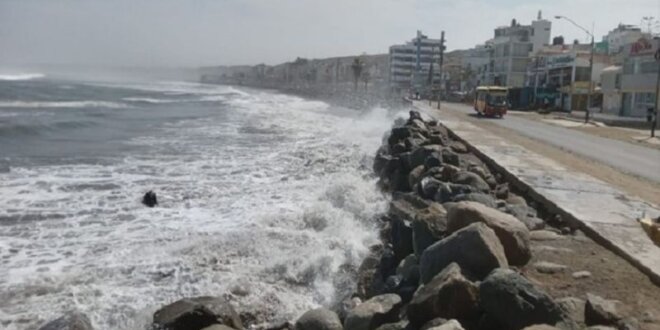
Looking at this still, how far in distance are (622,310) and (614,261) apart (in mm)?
1576

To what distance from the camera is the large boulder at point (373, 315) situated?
18.3ft

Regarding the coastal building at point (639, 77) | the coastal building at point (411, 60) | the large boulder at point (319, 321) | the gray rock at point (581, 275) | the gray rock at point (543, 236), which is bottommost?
the large boulder at point (319, 321)

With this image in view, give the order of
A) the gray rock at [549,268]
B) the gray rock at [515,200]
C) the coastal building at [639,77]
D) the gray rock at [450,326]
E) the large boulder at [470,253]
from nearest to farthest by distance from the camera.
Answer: the gray rock at [450,326] → the large boulder at [470,253] → the gray rock at [549,268] → the gray rock at [515,200] → the coastal building at [639,77]

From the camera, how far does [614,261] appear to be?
6379 millimetres

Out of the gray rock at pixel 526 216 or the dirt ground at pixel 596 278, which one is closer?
the dirt ground at pixel 596 278

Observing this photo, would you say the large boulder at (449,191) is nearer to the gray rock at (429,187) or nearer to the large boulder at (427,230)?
the gray rock at (429,187)

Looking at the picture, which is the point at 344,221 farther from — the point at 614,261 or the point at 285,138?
the point at 285,138

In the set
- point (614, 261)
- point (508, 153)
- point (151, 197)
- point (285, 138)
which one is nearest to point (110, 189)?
point (151, 197)

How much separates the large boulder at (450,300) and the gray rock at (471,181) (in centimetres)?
511

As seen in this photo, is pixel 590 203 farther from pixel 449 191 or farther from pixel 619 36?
pixel 619 36

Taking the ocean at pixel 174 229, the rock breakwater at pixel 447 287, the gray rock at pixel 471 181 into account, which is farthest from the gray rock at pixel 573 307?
the gray rock at pixel 471 181

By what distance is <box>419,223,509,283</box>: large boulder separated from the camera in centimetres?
545

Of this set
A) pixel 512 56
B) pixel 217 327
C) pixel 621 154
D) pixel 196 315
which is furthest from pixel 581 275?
pixel 512 56

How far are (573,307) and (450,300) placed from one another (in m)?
0.96
